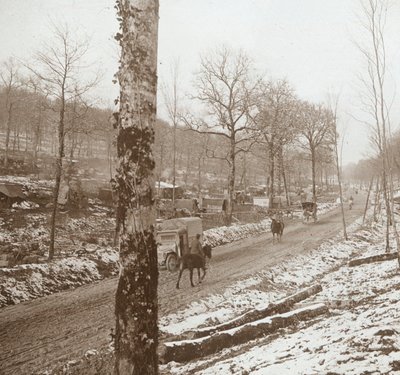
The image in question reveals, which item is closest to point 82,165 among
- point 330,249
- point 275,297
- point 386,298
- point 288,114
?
point 288,114

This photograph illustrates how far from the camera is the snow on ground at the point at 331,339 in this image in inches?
205

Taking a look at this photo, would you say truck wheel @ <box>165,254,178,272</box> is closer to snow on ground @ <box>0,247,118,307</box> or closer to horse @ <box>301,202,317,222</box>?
snow on ground @ <box>0,247,118,307</box>

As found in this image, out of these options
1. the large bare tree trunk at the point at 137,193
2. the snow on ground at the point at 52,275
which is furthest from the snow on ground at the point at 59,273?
the large bare tree trunk at the point at 137,193

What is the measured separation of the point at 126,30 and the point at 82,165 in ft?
174

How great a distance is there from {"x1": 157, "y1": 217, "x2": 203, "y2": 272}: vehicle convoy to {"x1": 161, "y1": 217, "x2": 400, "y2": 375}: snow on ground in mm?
4136

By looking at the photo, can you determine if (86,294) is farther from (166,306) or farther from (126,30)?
(126,30)

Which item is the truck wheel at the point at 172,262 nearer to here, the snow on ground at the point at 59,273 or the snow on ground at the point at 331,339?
the snow on ground at the point at 59,273

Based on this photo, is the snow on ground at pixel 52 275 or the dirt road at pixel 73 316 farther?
the snow on ground at pixel 52 275

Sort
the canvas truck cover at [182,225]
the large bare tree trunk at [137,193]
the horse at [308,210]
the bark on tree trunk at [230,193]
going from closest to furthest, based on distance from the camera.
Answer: the large bare tree trunk at [137,193]
the canvas truck cover at [182,225]
the bark on tree trunk at [230,193]
the horse at [308,210]

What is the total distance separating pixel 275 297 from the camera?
1277 centimetres

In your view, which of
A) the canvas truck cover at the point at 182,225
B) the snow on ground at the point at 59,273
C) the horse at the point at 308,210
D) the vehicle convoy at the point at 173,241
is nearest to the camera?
the snow on ground at the point at 59,273

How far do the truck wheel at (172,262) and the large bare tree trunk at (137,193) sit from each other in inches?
454

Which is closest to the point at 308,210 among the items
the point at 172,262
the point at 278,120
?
the point at 278,120

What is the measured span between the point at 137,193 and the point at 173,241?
11909 mm
